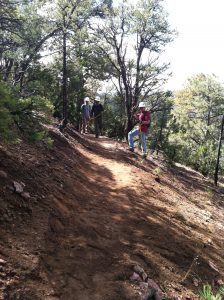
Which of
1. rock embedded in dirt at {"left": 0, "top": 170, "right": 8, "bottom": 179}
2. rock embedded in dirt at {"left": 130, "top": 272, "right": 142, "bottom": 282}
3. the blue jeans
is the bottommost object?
rock embedded in dirt at {"left": 130, "top": 272, "right": 142, "bottom": 282}

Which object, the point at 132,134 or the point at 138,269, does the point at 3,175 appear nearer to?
the point at 138,269

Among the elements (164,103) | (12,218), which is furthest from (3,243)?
(164,103)

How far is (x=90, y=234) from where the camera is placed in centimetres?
584

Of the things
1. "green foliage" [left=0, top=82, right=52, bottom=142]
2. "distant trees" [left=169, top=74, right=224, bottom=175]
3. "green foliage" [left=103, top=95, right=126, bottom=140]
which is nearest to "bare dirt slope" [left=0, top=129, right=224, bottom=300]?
"green foliage" [left=0, top=82, right=52, bottom=142]

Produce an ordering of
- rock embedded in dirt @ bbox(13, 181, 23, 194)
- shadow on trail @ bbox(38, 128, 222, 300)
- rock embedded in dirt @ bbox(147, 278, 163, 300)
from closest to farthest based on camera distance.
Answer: shadow on trail @ bbox(38, 128, 222, 300) → rock embedded in dirt @ bbox(147, 278, 163, 300) → rock embedded in dirt @ bbox(13, 181, 23, 194)

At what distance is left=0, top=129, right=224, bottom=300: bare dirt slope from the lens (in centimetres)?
445

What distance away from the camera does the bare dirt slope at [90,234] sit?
4445 millimetres

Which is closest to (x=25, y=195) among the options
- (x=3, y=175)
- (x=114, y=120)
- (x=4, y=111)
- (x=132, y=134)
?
(x=3, y=175)

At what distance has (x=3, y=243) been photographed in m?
4.57

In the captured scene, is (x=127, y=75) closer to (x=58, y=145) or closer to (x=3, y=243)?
(x=58, y=145)

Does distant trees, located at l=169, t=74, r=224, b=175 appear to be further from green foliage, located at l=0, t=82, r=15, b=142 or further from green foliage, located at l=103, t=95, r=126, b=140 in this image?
green foliage, located at l=0, t=82, r=15, b=142

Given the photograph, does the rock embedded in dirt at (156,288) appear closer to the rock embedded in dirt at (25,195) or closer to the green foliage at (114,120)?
the rock embedded in dirt at (25,195)

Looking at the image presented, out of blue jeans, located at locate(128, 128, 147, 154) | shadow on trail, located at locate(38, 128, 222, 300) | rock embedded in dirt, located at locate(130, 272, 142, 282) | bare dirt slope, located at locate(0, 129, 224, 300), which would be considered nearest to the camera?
bare dirt slope, located at locate(0, 129, 224, 300)

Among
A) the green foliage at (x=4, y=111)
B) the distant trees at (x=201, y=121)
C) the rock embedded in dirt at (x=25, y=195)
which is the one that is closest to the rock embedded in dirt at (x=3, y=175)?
the rock embedded in dirt at (x=25, y=195)
